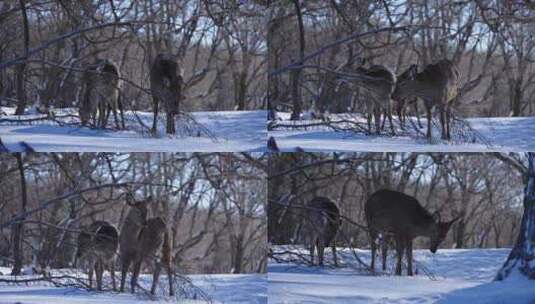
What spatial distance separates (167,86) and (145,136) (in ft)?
0.76

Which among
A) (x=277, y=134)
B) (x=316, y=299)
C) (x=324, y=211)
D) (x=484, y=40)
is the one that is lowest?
(x=316, y=299)

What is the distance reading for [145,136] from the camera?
489cm

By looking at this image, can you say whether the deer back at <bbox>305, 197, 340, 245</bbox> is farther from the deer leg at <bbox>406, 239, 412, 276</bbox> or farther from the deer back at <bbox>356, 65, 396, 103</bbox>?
the deer back at <bbox>356, 65, 396, 103</bbox>

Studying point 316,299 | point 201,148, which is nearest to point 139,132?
point 201,148

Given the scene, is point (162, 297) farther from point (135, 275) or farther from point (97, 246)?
point (97, 246)

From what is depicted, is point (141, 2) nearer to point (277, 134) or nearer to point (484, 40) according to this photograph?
point (277, 134)

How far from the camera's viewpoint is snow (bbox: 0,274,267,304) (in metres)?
4.85

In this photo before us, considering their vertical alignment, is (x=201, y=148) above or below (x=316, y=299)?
above

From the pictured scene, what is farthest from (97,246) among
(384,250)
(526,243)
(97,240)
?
(526,243)

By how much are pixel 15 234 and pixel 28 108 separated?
54 centimetres

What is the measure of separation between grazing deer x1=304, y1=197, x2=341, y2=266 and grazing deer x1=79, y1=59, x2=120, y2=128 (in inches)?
35.8

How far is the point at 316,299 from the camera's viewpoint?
16.0ft

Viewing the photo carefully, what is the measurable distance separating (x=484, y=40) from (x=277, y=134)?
3.17 feet

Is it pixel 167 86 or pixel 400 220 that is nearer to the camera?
pixel 167 86
